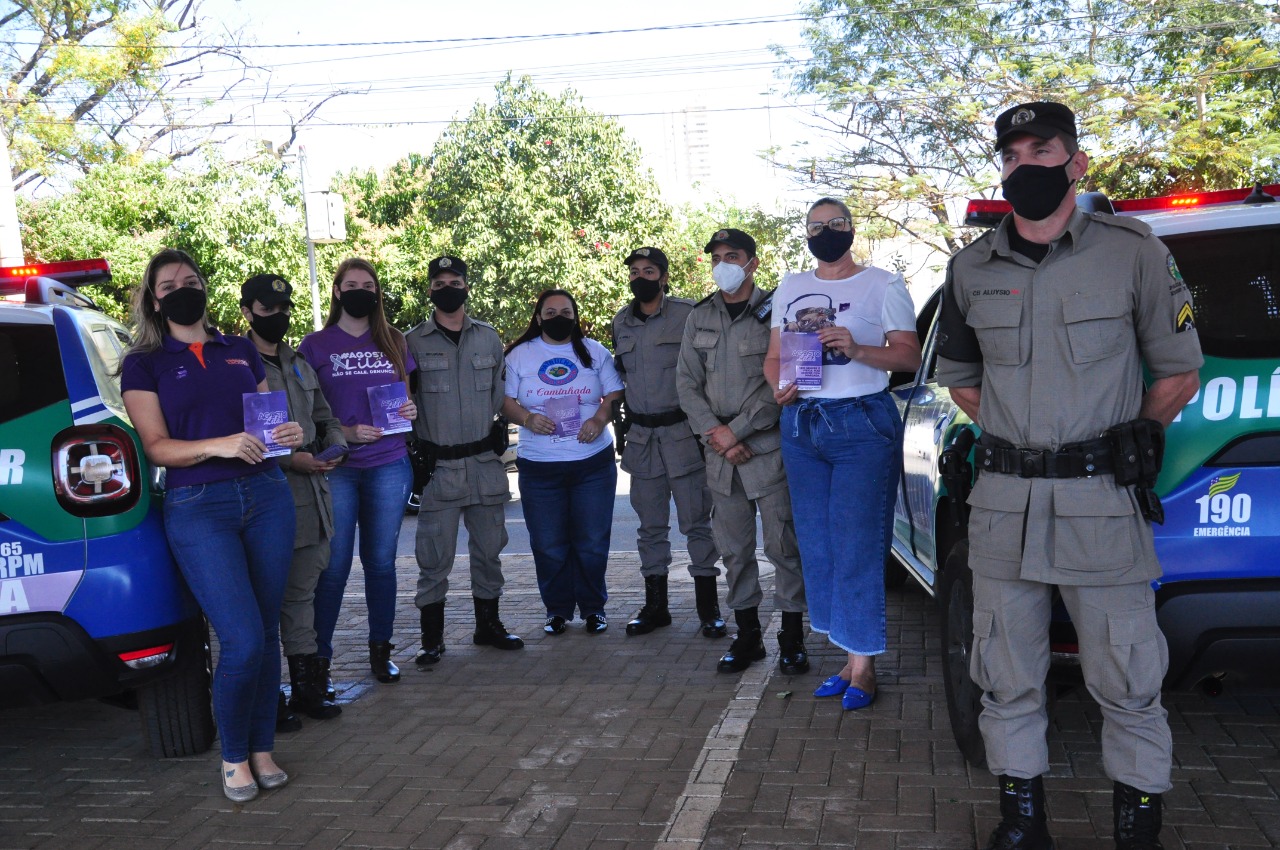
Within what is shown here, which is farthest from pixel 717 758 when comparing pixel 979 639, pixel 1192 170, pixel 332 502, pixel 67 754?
pixel 1192 170

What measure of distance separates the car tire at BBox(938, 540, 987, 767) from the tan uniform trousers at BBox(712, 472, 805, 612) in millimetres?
1102

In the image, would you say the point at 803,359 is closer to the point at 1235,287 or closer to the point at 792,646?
the point at 792,646

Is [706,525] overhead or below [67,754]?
overhead

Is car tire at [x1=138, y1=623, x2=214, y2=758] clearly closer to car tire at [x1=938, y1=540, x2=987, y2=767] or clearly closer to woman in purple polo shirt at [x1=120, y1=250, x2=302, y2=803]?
woman in purple polo shirt at [x1=120, y1=250, x2=302, y2=803]

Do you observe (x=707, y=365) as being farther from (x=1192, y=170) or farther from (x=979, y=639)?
(x=1192, y=170)

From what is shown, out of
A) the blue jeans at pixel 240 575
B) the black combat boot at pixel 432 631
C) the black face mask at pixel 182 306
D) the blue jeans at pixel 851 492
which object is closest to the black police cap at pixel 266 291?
the black face mask at pixel 182 306

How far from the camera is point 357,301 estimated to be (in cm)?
546

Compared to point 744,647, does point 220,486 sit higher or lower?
higher

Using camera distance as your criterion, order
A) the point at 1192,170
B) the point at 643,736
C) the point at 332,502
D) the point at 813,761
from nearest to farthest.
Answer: the point at 813,761 < the point at 643,736 < the point at 332,502 < the point at 1192,170

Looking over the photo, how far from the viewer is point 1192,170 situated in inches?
647

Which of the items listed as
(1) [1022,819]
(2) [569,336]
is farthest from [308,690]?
(1) [1022,819]

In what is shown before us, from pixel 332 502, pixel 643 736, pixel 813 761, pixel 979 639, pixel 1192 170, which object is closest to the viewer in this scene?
pixel 979 639

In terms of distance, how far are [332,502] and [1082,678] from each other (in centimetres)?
327

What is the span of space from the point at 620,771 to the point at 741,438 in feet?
5.75
